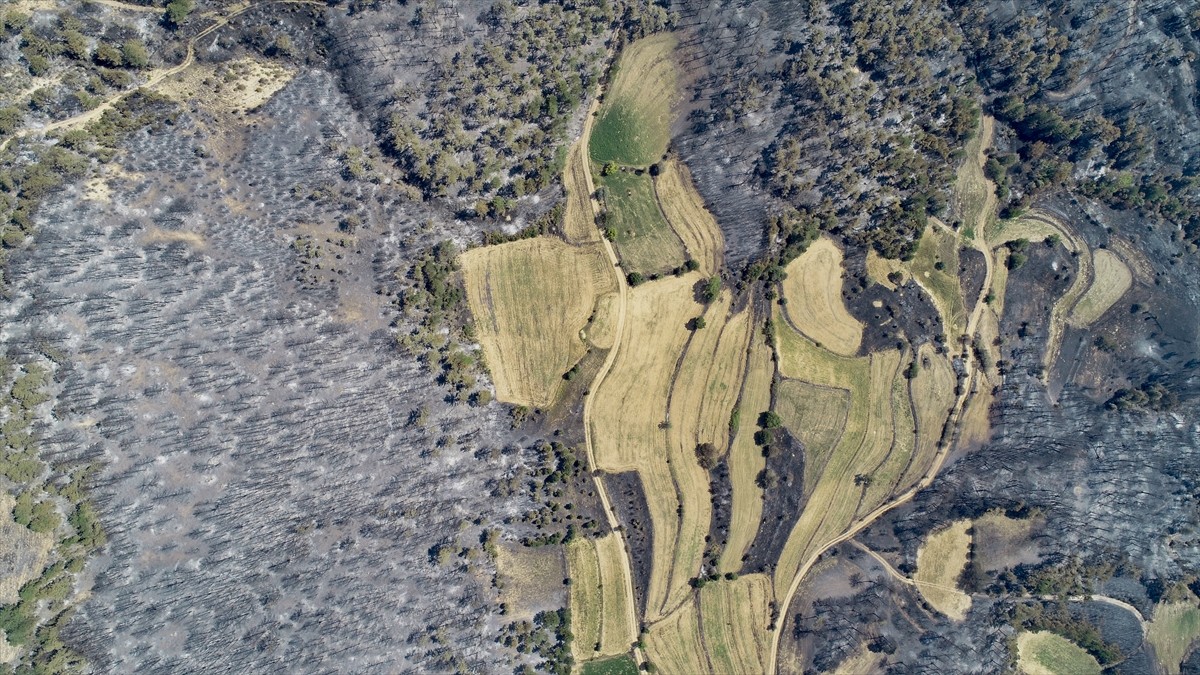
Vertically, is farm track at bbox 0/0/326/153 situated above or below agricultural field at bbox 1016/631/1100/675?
above

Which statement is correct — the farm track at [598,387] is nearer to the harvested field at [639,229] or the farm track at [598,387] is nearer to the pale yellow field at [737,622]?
the harvested field at [639,229]

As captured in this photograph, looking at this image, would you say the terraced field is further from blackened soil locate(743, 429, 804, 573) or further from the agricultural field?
the agricultural field

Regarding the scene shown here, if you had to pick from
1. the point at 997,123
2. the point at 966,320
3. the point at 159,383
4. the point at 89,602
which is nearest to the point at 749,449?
the point at 966,320

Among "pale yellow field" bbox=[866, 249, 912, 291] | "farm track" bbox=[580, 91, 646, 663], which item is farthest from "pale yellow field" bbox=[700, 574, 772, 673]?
"pale yellow field" bbox=[866, 249, 912, 291]

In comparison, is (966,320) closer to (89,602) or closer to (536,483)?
(536,483)

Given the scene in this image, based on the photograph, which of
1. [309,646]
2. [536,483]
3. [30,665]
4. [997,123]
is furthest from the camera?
[997,123]

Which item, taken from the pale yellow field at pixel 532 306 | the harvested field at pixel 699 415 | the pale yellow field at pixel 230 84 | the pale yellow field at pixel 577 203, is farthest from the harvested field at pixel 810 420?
the pale yellow field at pixel 230 84
